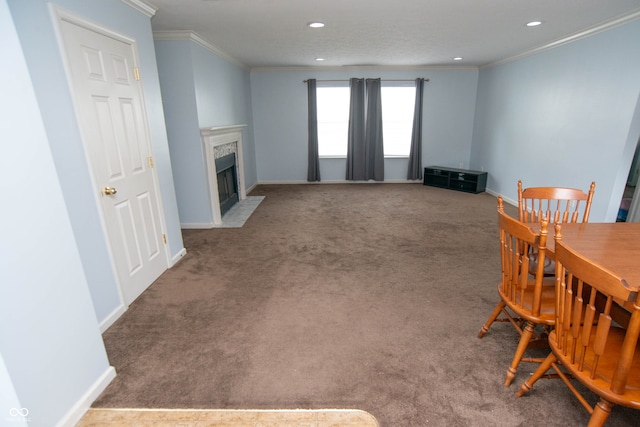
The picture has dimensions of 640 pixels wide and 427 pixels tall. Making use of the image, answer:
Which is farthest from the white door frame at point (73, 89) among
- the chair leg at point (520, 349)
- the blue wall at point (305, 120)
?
the blue wall at point (305, 120)

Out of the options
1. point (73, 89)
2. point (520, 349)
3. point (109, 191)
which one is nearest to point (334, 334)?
point (520, 349)

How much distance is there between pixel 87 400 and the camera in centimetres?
164

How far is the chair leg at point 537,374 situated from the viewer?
4.94 ft

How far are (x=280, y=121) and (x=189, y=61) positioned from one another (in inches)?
123

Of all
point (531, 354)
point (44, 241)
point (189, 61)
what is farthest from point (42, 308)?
point (189, 61)

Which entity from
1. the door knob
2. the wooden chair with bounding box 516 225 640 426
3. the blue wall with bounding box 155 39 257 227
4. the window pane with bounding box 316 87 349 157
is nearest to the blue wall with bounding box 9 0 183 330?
the door knob

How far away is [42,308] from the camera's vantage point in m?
1.41

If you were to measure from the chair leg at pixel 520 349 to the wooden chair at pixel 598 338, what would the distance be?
0.23 meters

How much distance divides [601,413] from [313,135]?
20.0 ft

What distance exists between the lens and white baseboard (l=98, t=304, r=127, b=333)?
222 cm

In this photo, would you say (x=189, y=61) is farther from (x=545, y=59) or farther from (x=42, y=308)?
(x=545, y=59)

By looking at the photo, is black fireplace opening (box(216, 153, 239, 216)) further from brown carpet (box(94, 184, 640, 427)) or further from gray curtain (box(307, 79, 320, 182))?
gray curtain (box(307, 79, 320, 182))

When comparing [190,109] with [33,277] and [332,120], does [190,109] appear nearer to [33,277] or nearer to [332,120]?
[33,277]

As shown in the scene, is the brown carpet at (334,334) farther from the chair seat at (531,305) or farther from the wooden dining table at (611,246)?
the wooden dining table at (611,246)
